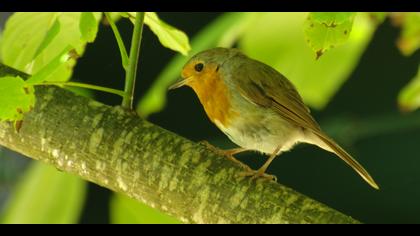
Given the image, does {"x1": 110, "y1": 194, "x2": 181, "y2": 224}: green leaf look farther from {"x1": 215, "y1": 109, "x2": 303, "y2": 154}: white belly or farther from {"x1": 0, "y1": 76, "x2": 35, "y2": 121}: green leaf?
{"x1": 0, "y1": 76, "x2": 35, "y2": 121}: green leaf

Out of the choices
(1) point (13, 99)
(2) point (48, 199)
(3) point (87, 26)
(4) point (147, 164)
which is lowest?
(2) point (48, 199)

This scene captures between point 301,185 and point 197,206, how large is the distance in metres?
1.96

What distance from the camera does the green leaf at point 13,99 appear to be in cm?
113

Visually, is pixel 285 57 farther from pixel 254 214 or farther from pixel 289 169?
pixel 289 169

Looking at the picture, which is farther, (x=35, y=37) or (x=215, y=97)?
(x=215, y=97)

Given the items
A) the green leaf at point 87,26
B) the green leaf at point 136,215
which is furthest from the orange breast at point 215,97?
the green leaf at point 87,26

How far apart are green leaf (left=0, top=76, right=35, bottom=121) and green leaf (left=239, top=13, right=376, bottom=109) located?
2.11 feet

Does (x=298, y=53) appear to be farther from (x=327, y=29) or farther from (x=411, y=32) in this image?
(x=327, y=29)

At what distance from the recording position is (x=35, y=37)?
145 cm

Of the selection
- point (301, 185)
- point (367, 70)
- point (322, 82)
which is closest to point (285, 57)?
point (322, 82)

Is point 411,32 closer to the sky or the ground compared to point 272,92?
closer to the sky

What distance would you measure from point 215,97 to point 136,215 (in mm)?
383

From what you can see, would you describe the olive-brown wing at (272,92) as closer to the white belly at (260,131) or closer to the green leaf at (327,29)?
the white belly at (260,131)

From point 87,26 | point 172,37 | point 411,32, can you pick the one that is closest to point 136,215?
point 172,37
